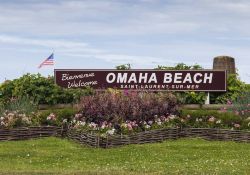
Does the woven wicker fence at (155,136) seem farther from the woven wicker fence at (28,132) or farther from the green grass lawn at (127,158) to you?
the woven wicker fence at (28,132)

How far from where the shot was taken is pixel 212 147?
18562mm

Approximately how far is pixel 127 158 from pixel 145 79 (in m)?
16.2

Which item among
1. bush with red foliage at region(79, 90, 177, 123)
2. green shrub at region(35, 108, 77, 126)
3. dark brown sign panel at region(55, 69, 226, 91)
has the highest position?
dark brown sign panel at region(55, 69, 226, 91)

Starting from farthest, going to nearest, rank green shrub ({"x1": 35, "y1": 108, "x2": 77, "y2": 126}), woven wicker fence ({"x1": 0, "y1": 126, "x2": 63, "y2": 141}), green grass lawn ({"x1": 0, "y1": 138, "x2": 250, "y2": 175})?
green shrub ({"x1": 35, "y1": 108, "x2": 77, "y2": 126}) → woven wicker fence ({"x1": 0, "y1": 126, "x2": 63, "y2": 141}) → green grass lawn ({"x1": 0, "y1": 138, "x2": 250, "y2": 175})

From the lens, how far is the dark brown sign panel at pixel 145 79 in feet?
105

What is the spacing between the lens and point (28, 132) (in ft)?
68.4

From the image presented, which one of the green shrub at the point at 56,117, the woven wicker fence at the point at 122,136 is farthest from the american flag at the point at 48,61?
the woven wicker fence at the point at 122,136

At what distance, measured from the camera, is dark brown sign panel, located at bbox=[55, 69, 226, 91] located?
32156 millimetres

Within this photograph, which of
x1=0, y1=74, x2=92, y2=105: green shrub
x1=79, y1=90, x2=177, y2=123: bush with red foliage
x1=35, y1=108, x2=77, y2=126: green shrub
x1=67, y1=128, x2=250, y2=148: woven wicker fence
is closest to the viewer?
x1=67, y1=128, x2=250, y2=148: woven wicker fence

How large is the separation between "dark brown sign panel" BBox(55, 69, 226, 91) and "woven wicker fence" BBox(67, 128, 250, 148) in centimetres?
1131

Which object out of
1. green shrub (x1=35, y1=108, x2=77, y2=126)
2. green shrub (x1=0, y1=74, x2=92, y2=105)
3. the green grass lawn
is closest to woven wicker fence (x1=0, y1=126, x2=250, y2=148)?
the green grass lawn

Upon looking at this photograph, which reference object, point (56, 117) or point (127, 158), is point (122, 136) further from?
point (56, 117)

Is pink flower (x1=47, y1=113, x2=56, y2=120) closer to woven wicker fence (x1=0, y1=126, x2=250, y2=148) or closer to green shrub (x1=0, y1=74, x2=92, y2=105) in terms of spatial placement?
woven wicker fence (x1=0, y1=126, x2=250, y2=148)

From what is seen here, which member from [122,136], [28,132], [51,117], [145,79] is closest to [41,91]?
[145,79]
